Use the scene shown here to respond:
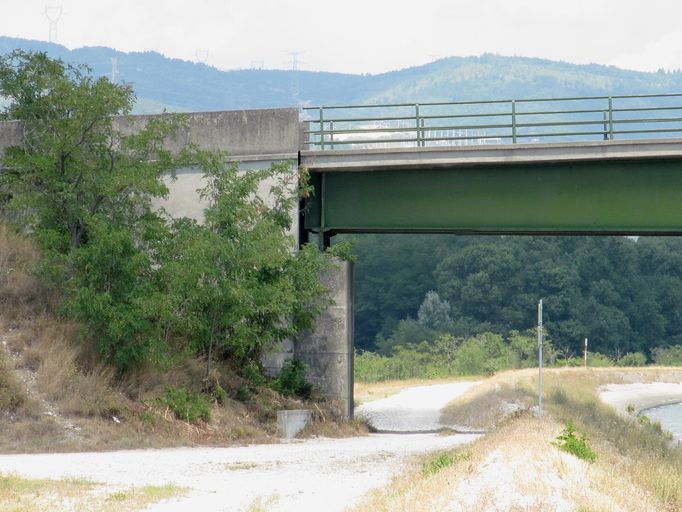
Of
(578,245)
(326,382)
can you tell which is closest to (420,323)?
(578,245)

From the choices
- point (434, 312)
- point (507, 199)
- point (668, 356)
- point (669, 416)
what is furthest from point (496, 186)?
point (434, 312)

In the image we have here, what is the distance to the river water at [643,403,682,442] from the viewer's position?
149 ft

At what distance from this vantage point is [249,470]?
726 inches

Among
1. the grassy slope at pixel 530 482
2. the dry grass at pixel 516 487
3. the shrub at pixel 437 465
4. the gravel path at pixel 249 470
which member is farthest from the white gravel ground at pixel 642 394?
the dry grass at pixel 516 487

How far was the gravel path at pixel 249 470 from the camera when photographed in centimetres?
1459

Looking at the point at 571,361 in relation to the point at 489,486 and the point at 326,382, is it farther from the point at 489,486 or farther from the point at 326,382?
the point at 489,486

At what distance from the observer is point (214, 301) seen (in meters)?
25.7

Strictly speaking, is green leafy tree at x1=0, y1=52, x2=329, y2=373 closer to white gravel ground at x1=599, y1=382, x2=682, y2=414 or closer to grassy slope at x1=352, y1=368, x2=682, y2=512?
grassy slope at x1=352, y1=368, x2=682, y2=512

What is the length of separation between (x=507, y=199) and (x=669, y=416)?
29.9m

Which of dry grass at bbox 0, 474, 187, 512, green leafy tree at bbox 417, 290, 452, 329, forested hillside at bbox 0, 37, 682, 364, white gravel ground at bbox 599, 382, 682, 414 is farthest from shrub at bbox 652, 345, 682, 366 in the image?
dry grass at bbox 0, 474, 187, 512

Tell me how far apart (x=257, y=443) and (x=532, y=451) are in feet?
34.0

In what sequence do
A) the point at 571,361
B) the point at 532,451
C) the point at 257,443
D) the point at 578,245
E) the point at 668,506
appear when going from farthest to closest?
the point at 578,245 < the point at 571,361 < the point at 257,443 < the point at 532,451 < the point at 668,506

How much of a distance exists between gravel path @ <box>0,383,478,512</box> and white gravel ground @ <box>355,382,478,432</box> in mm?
10511

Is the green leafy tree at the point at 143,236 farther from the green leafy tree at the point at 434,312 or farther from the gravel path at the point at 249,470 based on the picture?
the green leafy tree at the point at 434,312
